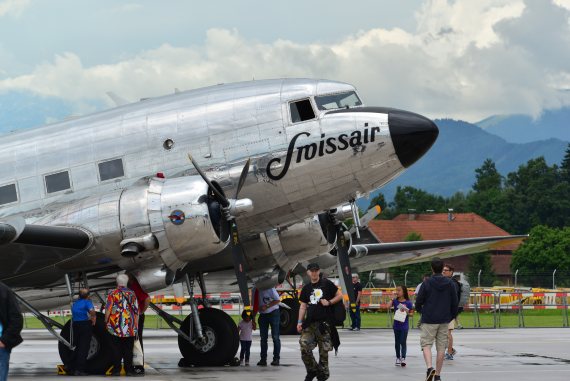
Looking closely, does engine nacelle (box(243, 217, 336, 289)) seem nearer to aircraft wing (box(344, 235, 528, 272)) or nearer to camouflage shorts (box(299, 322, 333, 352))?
camouflage shorts (box(299, 322, 333, 352))

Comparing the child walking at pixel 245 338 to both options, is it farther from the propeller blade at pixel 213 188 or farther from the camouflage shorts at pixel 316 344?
the camouflage shorts at pixel 316 344

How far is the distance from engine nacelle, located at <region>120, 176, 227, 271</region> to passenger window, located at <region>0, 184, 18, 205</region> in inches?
98.0

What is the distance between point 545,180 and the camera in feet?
424

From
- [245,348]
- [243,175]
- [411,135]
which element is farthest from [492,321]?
[243,175]

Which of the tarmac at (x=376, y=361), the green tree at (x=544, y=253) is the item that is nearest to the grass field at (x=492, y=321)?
the tarmac at (x=376, y=361)

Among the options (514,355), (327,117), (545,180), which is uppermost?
(545,180)

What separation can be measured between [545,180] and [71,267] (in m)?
119

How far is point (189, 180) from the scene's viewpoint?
615 inches

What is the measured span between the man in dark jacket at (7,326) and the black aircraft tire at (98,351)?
19.3 ft

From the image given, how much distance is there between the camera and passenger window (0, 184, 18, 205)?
16906 millimetres

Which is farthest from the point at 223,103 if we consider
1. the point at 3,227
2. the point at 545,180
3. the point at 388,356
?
the point at 545,180

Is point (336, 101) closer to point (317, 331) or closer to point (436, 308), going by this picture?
point (436, 308)

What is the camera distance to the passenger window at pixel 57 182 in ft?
54.6

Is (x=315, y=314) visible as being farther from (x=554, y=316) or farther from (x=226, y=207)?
(x=554, y=316)
